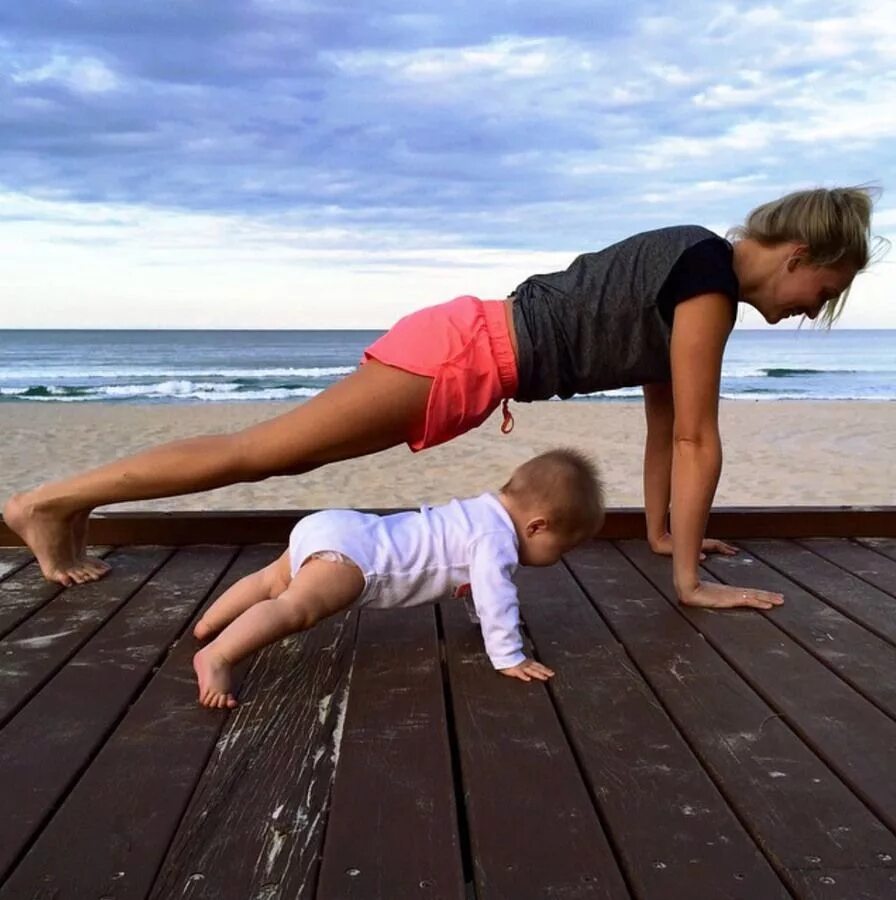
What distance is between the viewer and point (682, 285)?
3.07 metres

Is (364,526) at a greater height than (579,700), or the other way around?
(364,526)

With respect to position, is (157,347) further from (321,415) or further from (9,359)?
(321,415)

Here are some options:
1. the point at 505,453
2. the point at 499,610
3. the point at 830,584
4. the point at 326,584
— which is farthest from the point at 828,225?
the point at 505,453

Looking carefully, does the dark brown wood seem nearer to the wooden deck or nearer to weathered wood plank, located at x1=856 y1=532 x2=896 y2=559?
weathered wood plank, located at x1=856 y1=532 x2=896 y2=559

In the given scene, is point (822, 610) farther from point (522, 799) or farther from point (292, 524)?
point (292, 524)

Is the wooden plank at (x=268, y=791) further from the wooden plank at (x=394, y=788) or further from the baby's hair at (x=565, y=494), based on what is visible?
the baby's hair at (x=565, y=494)

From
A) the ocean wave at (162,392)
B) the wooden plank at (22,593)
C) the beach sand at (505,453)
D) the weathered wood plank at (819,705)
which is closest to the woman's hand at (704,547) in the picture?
the weathered wood plank at (819,705)

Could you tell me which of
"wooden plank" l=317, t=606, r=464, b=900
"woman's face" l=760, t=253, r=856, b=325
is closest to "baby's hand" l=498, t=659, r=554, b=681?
"wooden plank" l=317, t=606, r=464, b=900

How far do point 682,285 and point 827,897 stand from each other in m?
1.91

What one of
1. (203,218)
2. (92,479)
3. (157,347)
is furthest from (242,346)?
(92,479)

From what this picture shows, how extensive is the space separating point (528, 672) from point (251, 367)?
3220 cm

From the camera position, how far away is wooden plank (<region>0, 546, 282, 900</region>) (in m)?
1.62

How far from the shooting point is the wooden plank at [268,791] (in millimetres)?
1626

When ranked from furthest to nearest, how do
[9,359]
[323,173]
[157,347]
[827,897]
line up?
[157,347] → [9,359] → [323,173] → [827,897]
